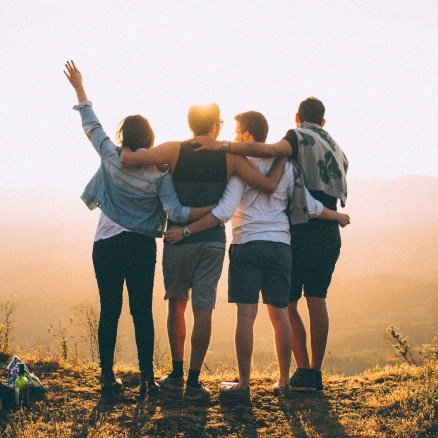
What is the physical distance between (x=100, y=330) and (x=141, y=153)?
1.39m

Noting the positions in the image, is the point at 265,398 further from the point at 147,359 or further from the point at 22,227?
the point at 22,227

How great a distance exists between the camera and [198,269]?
3.63 m

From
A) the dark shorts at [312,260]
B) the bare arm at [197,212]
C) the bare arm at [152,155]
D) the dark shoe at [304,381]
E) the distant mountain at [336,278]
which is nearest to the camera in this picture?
the bare arm at [152,155]

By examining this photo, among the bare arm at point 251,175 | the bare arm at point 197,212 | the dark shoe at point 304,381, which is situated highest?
the bare arm at point 251,175

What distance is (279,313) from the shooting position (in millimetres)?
3699

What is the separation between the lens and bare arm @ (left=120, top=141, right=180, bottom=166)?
3.47 m

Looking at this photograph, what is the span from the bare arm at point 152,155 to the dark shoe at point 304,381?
2.08 metres

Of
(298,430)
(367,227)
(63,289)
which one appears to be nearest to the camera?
(298,430)

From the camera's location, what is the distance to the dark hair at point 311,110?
13.5 feet

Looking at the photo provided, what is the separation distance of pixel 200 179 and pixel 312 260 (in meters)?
1.14

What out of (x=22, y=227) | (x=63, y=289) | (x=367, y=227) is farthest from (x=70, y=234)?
(x=367, y=227)

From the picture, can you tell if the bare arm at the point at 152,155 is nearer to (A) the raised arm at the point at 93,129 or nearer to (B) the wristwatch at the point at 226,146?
(A) the raised arm at the point at 93,129

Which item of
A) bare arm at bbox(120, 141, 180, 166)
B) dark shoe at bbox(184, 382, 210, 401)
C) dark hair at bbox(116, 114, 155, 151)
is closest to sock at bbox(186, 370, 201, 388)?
dark shoe at bbox(184, 382, 210, 401)

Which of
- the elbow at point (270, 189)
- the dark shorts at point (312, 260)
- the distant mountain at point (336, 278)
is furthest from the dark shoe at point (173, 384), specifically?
the distant mountain at point (336, 278)
